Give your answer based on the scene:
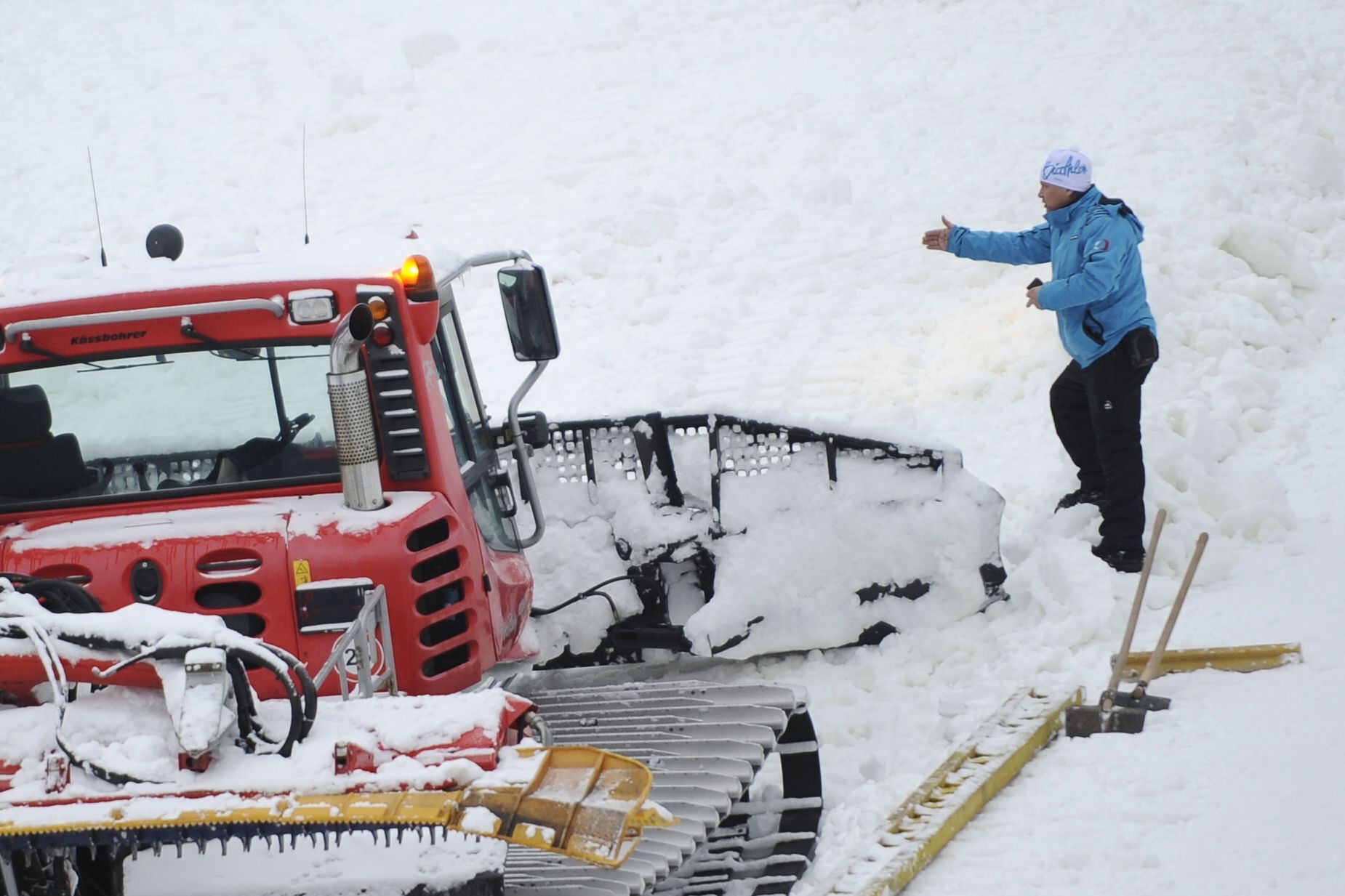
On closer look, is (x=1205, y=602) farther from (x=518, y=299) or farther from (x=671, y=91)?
(x=671, y=91)

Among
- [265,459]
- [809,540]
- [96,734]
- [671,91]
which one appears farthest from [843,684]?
[671,91]

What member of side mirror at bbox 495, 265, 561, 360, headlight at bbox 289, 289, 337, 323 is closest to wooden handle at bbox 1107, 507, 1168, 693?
side mirror at bbox 495, 265, 561, 360

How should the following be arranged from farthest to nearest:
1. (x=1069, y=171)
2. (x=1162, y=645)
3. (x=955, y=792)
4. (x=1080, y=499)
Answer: (x=1080, y=499) < (x=1069, y=171) < (x=1162, y=645) < (x=955, y=792)

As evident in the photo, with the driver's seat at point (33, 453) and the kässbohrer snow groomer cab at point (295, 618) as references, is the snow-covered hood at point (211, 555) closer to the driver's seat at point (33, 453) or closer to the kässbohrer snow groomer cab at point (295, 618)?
the kässbohrer snow groomer cab at point (295, 618)

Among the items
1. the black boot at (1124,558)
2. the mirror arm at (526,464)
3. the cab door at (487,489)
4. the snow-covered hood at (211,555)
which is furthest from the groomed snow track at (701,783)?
the black boot at (1124,558)

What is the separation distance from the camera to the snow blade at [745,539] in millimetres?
6582

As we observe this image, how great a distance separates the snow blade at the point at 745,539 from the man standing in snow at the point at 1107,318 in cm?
55

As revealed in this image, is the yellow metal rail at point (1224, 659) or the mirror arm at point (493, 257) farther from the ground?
the mirror arm at point (493, 257)

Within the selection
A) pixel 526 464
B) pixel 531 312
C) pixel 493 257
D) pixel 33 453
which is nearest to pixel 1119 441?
pixel 526 464

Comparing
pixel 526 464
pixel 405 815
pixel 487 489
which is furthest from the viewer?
pixel 526 464

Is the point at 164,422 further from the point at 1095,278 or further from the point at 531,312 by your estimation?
the point at 1095,278

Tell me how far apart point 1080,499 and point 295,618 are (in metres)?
3.92

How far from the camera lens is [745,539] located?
6.67m

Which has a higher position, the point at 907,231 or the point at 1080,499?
the point at 907,231
